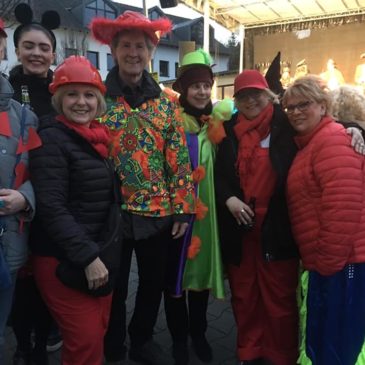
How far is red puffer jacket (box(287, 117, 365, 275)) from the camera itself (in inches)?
77.9

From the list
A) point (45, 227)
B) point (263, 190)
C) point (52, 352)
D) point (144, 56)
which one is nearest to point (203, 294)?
point (263, 190)

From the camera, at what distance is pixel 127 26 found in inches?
90.9

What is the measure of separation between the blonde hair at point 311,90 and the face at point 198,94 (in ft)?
2.01

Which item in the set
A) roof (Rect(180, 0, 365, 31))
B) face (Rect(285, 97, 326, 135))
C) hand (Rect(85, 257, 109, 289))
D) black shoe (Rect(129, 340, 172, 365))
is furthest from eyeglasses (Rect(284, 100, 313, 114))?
roof (Rect(180, 0, 365, 31))

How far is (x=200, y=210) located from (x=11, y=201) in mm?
1236

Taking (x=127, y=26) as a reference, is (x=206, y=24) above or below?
above

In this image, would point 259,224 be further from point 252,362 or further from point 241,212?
point 252,362

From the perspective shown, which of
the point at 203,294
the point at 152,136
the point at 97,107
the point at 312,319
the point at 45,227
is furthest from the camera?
the point at 203,294

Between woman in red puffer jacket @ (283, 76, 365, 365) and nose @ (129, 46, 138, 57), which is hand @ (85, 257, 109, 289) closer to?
woman in red puffer jacket @ (283, 76, 365, 365)

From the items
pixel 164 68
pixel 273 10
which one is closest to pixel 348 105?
pixel 273 10

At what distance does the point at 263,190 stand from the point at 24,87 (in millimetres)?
1525

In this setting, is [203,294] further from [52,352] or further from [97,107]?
[97,107]

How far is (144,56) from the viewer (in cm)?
241

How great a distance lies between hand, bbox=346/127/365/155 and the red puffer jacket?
0.03m
